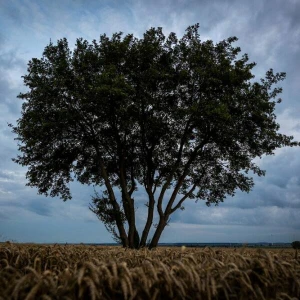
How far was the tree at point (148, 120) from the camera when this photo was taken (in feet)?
80.0

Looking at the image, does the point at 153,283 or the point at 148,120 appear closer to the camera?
the point at 153,283

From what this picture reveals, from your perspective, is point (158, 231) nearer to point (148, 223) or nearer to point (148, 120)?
point (148, 223)

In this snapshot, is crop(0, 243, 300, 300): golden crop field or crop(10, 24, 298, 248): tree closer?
crop(0, 243, 300, 300): golden crop field

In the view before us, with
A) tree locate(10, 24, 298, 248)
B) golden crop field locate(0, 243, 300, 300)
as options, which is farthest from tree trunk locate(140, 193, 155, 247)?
golden crop field locate(0, 243, 300, 300)

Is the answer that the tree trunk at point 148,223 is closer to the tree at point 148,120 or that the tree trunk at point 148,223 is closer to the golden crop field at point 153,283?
the tree at point 148,120

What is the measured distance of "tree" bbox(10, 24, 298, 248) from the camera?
80.0 ft

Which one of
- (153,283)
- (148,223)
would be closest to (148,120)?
(148,223)

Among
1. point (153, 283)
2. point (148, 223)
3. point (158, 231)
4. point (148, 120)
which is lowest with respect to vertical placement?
point (153, 283)

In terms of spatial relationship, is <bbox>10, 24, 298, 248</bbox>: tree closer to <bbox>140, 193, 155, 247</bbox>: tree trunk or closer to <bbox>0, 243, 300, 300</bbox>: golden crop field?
<bbox>140, 193, 155, 247</bbox>: tree trunk

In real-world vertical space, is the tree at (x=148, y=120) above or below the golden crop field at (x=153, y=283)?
above

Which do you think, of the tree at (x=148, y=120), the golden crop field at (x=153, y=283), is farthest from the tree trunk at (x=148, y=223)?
the golden crop field at (x=153, y=283)

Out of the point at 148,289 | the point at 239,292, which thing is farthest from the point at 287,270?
the point at 148,289

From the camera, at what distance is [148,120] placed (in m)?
25.0

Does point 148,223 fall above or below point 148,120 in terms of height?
below
